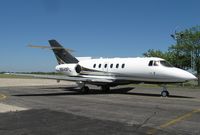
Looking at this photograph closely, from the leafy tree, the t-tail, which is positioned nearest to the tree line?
the leafy tree

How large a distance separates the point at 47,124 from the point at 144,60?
1478 centimetres

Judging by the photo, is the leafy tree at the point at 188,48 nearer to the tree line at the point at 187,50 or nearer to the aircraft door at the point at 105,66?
the tree line at the point at 187,50

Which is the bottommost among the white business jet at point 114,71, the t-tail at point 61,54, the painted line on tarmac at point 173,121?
the painted line on tarmac at point 173,121

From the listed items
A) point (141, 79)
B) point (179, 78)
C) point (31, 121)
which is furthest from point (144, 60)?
point (31, 121)

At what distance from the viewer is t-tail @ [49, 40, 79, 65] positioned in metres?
31.3

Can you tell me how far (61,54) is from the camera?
32000 millimetres

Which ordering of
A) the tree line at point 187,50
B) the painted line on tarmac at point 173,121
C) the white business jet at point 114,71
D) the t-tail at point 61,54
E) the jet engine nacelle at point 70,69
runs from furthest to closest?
the tree line at point 187,50 < the t-tail at point 61,54 < the jet engine nacelle at point 70,69 < the white business jet at point 114,71 < the painted line on tarmac at point 173,121

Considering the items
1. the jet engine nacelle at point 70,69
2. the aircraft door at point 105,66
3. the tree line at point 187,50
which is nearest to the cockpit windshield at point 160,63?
the aircraft door at point 105,66

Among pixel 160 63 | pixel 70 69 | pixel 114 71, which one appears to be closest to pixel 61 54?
pixel 70 69

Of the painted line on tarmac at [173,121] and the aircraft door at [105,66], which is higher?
the aircraft door at [105,66]

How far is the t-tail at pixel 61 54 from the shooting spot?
3134 centimetres

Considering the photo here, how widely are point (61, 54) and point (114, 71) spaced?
299 inches

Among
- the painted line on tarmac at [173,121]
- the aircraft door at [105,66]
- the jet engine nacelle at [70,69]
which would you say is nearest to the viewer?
the painted line on tarmac at [173,121]

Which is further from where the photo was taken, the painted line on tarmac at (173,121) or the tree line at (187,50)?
the tree line at (187,50)
